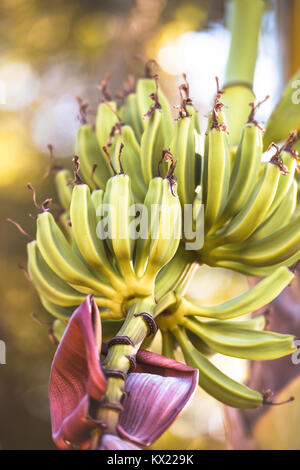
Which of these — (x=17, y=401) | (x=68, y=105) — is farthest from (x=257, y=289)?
(x=68, y=105)

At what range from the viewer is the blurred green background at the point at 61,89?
255 cm

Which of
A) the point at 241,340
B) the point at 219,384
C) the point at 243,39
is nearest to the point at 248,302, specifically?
the point at 241,340

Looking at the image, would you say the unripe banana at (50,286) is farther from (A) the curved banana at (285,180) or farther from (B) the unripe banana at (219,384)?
(A) the curved banana at (285,180)

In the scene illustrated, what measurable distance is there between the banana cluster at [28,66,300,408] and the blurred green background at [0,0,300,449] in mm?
1415

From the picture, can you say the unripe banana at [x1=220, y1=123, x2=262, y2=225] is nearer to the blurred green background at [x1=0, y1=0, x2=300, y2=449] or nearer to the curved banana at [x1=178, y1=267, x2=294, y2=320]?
the curved banana at [x1=178, y1=267, x2=294, y2=320]

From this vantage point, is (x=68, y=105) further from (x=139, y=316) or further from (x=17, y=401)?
(x=139, y=316)

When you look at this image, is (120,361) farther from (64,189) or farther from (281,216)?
(64,189)

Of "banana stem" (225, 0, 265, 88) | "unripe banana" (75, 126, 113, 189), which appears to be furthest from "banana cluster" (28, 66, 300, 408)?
"banana stem" (225, 0, 265, 88)

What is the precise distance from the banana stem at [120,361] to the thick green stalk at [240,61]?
2.06ft

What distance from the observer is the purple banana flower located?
2.39ft

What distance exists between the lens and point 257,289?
1.07 m

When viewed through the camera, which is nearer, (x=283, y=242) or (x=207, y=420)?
(x=283, y=242)

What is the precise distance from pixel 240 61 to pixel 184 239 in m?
0.81
